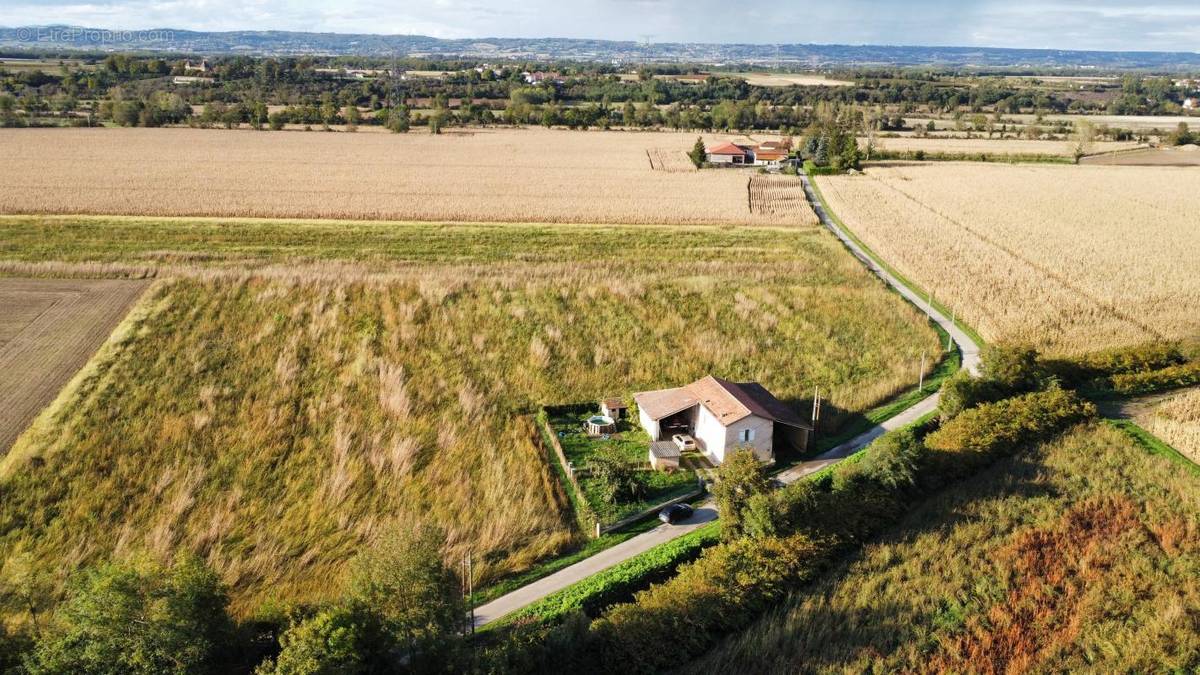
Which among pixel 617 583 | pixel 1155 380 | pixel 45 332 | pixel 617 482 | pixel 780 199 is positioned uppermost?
pixel 780 199

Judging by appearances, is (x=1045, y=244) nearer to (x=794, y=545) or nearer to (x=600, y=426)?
(x=600, y=426)

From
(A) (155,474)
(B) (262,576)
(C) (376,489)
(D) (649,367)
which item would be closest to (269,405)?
(A) (155,474)

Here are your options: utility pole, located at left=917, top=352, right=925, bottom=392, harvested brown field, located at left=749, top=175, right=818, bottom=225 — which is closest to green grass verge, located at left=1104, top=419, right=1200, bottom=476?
utility pole, located at left=917, top=352, right=925, bottom=392

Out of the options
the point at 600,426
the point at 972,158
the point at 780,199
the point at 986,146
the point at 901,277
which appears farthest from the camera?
the point at 986,146

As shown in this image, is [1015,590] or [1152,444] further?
[1152,444]

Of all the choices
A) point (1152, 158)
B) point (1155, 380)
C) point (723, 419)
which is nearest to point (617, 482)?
point (723, 419)
